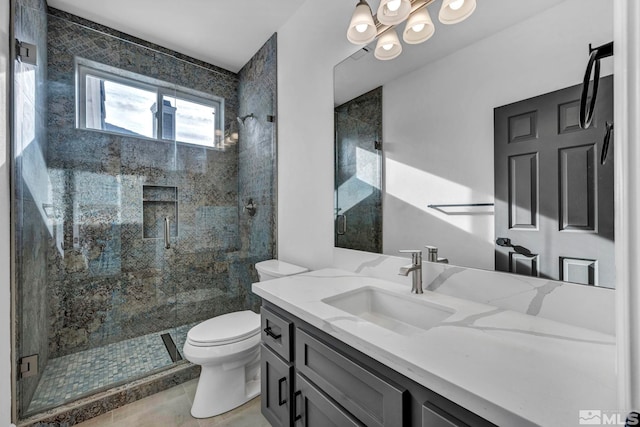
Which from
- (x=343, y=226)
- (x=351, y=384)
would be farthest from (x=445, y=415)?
(x=343, y=226)

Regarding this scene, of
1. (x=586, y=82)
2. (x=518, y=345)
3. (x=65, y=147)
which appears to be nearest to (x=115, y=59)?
(x=65, y=147)

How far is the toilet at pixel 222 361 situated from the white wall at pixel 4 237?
0.77 m

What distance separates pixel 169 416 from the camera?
5.19 ft

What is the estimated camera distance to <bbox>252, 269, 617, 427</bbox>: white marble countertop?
50 cm

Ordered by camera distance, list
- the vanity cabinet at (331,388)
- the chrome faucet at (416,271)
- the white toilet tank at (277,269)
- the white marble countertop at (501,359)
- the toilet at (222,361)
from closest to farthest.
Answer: the white marble countertop at (501,359)
the vanity cabinet at (331,388)
the chrome faucet at (416,271)
the toilet at (222,361)
the white toilet tank at (277,269)

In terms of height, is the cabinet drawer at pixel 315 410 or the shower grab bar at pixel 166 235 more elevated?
the shower grab bar at pixel 166 235

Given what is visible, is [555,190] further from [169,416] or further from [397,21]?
[169,416]

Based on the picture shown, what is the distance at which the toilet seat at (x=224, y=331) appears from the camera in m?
1.58

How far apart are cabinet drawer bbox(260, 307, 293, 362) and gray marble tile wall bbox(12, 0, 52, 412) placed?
1322mm

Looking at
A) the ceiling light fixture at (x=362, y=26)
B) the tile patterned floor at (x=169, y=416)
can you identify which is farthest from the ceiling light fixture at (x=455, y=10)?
the tile patterned floor at (x=169, y=416)

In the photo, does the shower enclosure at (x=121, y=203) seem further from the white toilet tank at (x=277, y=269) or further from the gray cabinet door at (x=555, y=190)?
the gray cabinet door at (x=555, y=190)

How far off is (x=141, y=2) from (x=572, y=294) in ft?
9.49

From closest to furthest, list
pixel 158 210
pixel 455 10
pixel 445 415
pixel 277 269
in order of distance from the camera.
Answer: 1. pixel 445 415
2. pixel 455 10
3. pixel 277 269
4. pixel 158 210

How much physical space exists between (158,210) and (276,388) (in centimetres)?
200
